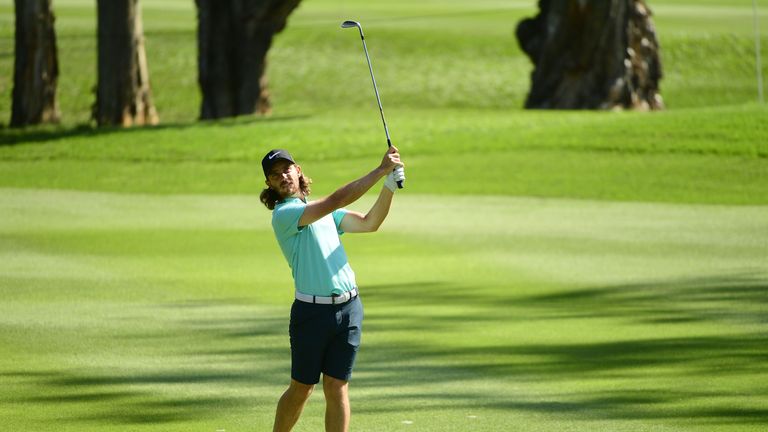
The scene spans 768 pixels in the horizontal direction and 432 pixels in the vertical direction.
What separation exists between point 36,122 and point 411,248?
18.6 metres

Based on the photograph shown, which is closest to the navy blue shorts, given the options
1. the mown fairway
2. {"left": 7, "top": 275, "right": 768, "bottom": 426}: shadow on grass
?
the mown fairway

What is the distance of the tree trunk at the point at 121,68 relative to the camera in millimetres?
32031

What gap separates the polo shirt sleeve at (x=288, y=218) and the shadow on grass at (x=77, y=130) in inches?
914

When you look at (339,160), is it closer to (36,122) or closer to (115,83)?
(115,83)

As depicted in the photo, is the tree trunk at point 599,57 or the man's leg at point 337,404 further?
the tree trunk at point 599,57

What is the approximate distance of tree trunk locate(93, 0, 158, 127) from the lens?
3203 centimetres

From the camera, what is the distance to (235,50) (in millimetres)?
35375

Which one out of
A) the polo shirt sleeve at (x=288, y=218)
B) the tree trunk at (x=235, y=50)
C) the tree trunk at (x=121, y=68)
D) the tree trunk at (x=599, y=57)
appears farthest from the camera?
the tree trunk at (x=599, y=57)

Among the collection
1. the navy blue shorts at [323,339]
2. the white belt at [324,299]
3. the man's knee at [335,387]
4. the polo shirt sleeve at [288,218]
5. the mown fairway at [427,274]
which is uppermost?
the polo shirt sleeve at [288,218]

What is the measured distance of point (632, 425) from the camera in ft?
29.1

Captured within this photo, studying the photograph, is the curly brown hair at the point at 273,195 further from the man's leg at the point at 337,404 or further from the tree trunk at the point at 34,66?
the tree trunk at the point at 34,66

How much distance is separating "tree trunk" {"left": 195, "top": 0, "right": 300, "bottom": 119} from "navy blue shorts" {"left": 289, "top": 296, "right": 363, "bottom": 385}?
27762 mm

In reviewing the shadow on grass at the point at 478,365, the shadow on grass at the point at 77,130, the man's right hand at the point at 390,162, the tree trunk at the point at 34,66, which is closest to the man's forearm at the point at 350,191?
the man's right hand at the point at 390,162

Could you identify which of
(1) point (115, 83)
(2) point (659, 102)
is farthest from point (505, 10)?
(1) point (115, 83)
